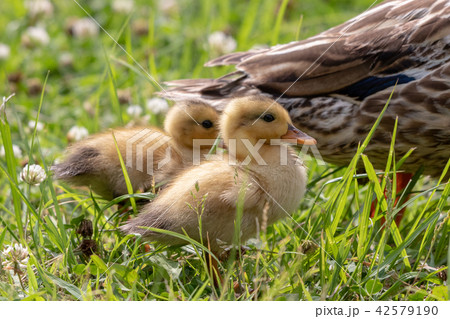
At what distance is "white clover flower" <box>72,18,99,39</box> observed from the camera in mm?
5258

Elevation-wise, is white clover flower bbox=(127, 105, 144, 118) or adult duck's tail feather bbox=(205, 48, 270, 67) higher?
adult duck's tail feather bbox=(205, 48, 270, 67)

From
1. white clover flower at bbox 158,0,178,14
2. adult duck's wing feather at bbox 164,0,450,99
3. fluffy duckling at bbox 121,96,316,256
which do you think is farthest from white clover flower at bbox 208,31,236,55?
fluffy duckling at bbox 121,96,316,256

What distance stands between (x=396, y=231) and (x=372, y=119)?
0.55 metres

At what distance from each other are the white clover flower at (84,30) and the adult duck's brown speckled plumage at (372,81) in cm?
240

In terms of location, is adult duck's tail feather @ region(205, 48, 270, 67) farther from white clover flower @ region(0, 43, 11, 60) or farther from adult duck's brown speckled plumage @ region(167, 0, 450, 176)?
white clover flower @ region(0, 43, 11, 60)

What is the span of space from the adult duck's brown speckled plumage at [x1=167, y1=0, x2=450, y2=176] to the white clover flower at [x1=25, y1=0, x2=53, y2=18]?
2764mm

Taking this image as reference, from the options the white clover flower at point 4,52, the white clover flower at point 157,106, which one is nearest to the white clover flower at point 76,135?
the white clover flower at point 157,106

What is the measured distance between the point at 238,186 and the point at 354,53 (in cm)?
95

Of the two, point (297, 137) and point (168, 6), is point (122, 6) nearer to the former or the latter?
point (168, 6)

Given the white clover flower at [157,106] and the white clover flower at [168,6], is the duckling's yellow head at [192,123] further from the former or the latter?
the white clover flower at [168,6]

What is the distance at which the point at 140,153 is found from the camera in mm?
2793

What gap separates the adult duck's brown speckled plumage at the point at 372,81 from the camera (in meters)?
2.81

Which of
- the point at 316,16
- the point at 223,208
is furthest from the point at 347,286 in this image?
the point at 316,16
